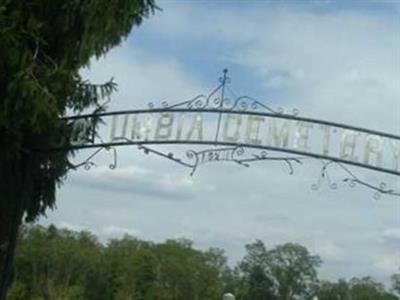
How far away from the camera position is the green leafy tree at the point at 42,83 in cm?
770

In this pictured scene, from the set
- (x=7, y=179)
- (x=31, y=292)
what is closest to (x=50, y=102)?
(x=7, y=179)

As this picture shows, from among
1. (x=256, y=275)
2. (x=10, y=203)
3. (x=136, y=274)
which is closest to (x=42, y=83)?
(x=10, y=203)

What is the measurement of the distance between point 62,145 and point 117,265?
56027 mm

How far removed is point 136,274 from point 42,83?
5543 centimetres

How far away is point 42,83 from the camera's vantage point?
7801 mm

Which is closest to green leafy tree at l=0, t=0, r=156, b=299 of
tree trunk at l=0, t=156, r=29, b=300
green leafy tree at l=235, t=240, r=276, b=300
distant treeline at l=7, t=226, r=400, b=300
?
tree trunk at l=0, t=156, r=29, b=300

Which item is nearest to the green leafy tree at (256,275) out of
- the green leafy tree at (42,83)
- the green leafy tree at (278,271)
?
the green leafy tree at (278,271)

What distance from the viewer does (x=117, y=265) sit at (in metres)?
64.7

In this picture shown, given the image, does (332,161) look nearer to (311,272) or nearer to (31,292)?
(31,292)

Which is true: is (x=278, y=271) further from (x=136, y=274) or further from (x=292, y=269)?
(x=136, y=274)

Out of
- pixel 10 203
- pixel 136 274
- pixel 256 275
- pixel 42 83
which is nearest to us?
pixel 42 83

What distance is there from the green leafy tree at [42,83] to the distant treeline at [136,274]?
1631 inches

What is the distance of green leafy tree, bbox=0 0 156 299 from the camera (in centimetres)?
770

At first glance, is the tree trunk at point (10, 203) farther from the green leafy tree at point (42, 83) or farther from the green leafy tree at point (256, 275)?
the green leafy tree at point (256, 275)
